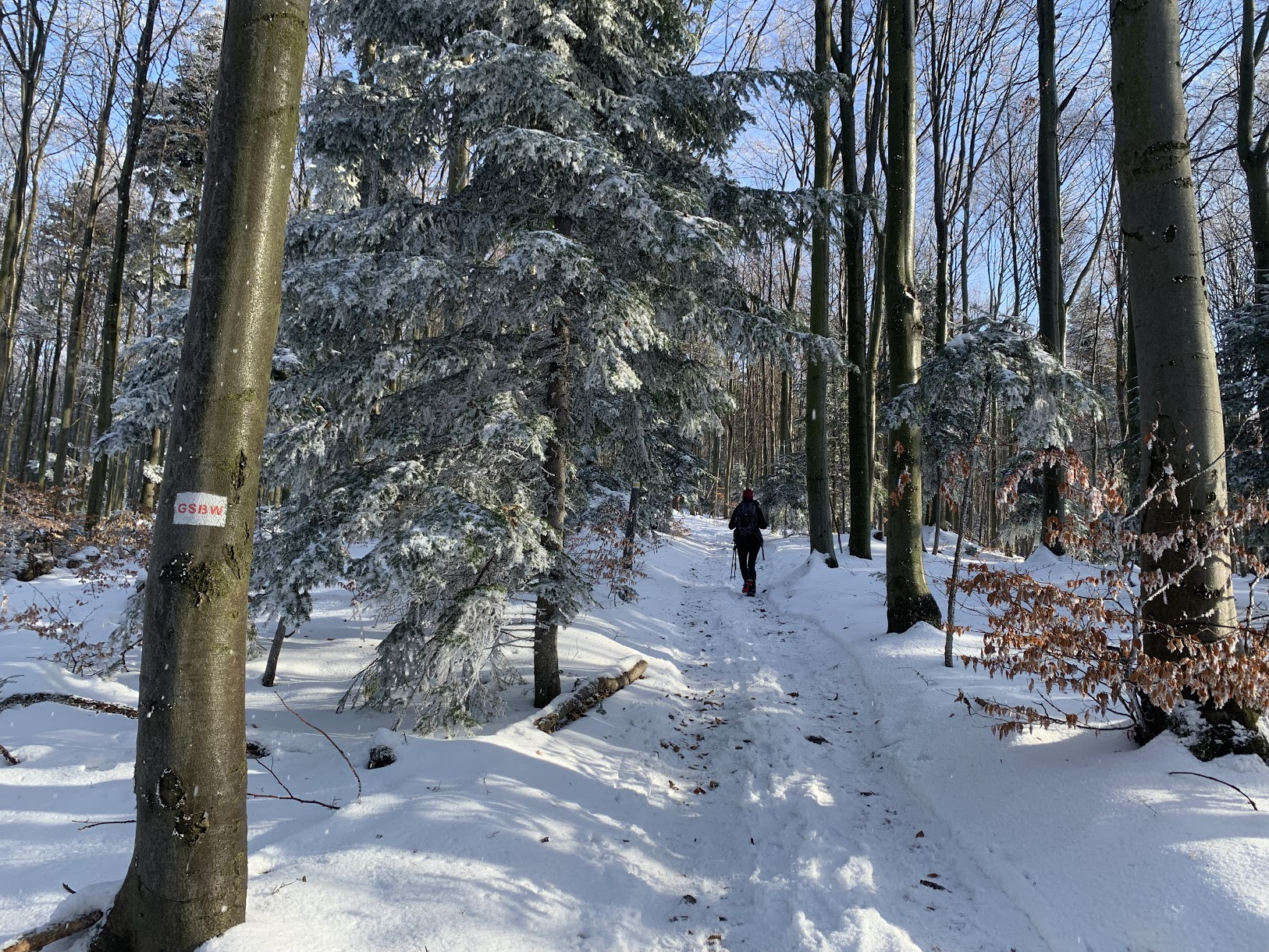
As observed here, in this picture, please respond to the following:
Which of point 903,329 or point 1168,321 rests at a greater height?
point 903,329

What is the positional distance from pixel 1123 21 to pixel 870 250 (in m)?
18.0

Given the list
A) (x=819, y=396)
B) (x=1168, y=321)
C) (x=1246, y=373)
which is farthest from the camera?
(x=819, y=396)

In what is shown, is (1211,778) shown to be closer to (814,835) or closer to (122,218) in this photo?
(814,835)

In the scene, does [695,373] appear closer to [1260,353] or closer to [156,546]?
[156,546]

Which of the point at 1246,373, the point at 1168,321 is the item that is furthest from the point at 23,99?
the point at 1246,373

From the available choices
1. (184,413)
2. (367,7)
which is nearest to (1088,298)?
(367,7)

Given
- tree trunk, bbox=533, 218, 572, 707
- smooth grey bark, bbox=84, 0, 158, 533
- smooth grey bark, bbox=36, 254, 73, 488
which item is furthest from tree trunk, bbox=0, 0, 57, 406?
tree trunk, bbox=533, 218, 572, 707

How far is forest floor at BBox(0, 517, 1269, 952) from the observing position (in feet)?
9.16

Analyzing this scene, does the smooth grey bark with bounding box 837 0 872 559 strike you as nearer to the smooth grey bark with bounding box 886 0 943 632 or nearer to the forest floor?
the smooth grey bark with bounding box 886 0 943 632

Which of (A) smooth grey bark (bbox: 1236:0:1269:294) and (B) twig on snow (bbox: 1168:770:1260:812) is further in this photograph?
(A) smooth grey bark (bbox: 1236:0:1269:294)

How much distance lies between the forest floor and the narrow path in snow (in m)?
0.02

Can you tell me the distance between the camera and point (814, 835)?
3.74m

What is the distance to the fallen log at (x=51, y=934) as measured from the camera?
2213mm

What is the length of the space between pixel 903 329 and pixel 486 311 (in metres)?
4.70
